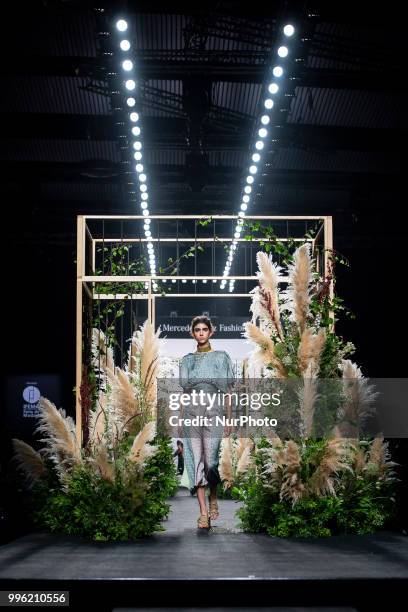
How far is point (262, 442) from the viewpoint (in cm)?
476

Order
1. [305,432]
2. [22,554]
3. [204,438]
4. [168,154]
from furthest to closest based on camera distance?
[168,154], [204,438], [305,432], [22,554]

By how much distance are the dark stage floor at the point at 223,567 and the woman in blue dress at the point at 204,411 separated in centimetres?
55

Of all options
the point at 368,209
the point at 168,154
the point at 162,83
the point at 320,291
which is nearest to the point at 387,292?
the point at 368,209

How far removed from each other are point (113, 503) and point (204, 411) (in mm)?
927

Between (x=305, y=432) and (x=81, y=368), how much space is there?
153 centimetres

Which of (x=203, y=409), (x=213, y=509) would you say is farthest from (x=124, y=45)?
(x=213, y=509)

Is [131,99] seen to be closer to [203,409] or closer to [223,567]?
[203,409]

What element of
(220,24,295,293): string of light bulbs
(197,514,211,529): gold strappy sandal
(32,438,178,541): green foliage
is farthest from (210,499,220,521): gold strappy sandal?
(220,24,295,293): string of light bulbs

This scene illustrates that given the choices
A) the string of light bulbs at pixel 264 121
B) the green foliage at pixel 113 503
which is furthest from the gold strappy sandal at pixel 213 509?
the string of light bulbs at pixel 264 121

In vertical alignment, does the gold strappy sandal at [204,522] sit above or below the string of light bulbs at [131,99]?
below

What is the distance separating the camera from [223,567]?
3.54 metres

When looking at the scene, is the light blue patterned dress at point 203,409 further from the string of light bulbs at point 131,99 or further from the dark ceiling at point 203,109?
the dark ceiling at point 203,109

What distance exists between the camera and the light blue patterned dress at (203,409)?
511 cm

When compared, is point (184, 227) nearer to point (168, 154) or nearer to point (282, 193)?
point (282, 193)
